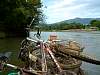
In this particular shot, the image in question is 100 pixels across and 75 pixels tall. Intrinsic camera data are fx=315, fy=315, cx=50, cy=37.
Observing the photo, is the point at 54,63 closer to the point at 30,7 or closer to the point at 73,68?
the point at 73,68

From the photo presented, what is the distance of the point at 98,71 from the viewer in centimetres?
2203

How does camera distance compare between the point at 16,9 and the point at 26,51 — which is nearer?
the point at 26,51

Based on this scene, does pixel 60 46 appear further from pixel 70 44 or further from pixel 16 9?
pixel 16 9

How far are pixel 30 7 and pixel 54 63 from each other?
172ft

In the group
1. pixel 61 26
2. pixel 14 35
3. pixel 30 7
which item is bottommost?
pixel 61 26

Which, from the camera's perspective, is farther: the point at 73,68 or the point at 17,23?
the point at 17,23

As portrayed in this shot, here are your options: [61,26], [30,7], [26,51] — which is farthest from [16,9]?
[61,26]

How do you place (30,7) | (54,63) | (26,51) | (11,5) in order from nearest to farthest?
(54,63)
(26,51)
(11,5)
(30,7)

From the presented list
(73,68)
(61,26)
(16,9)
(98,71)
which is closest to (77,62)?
(73,68)

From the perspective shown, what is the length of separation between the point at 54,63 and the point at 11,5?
46508 millimetres

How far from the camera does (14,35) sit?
6681 cm

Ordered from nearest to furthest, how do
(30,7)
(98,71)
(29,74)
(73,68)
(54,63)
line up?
(29,74) → (54,63) → (73,68) → (98,71) → (30,7)

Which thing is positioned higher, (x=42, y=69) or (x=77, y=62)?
(x=42, y=69)

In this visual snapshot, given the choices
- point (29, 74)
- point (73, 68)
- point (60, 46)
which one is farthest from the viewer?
point (60, 46)
